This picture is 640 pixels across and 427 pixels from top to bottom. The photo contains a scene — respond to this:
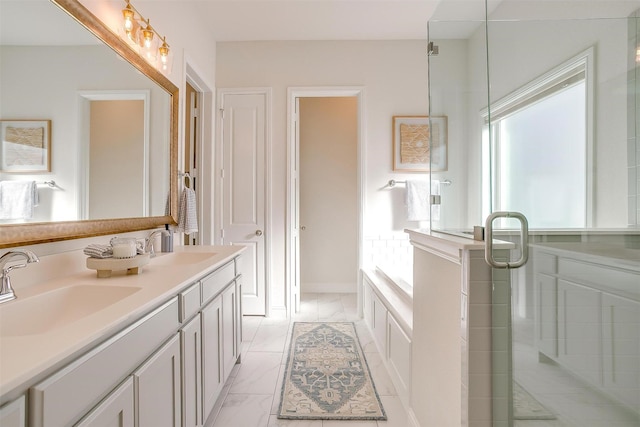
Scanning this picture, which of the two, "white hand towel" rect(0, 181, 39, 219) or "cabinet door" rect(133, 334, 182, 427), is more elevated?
"white hand towel" rect(0, 181, 39, 219)

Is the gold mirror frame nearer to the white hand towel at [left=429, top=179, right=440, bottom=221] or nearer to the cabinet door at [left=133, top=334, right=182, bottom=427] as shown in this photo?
the cabinet door at [left=133, top=334, right=182, bottom=427]

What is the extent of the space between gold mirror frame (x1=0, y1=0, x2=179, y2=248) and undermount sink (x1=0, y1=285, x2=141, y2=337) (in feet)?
0.71

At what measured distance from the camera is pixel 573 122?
3.39ft

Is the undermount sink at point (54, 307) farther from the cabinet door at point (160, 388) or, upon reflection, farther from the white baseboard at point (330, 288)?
A: the white baseboard at point (330, 288)

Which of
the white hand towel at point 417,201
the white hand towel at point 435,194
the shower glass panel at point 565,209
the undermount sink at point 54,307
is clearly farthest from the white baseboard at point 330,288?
the undermount sink at point 54,307

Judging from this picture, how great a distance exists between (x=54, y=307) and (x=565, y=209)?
176cm

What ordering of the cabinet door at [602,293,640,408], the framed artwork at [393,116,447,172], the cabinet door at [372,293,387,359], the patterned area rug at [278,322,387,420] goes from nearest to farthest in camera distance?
1. the cabinet door at [602,293,640,408]
2. the patterned area rug at [278,322,387,420]
3. the cabinet door at [372,293,387,359]
4. the framed artwork at [393,116,447,172]

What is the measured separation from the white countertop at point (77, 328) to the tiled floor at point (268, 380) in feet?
3.04

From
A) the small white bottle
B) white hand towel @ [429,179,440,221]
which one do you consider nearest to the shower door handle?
white hand towel @ [429,179,440,221]

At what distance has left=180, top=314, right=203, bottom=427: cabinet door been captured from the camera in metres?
1.27

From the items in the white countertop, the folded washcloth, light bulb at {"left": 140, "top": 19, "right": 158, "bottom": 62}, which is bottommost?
the white countertop

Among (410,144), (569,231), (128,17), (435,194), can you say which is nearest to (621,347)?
(569,231)

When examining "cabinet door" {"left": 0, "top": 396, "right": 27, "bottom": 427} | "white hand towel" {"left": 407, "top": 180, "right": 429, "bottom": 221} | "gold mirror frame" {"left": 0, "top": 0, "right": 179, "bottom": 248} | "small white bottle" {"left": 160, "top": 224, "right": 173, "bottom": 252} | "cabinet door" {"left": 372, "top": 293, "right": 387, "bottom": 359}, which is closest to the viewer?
"cabinet door" {"left": 0, "top": 396, "right": 27, "bottom": 427}

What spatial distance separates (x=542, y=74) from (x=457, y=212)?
651mm
